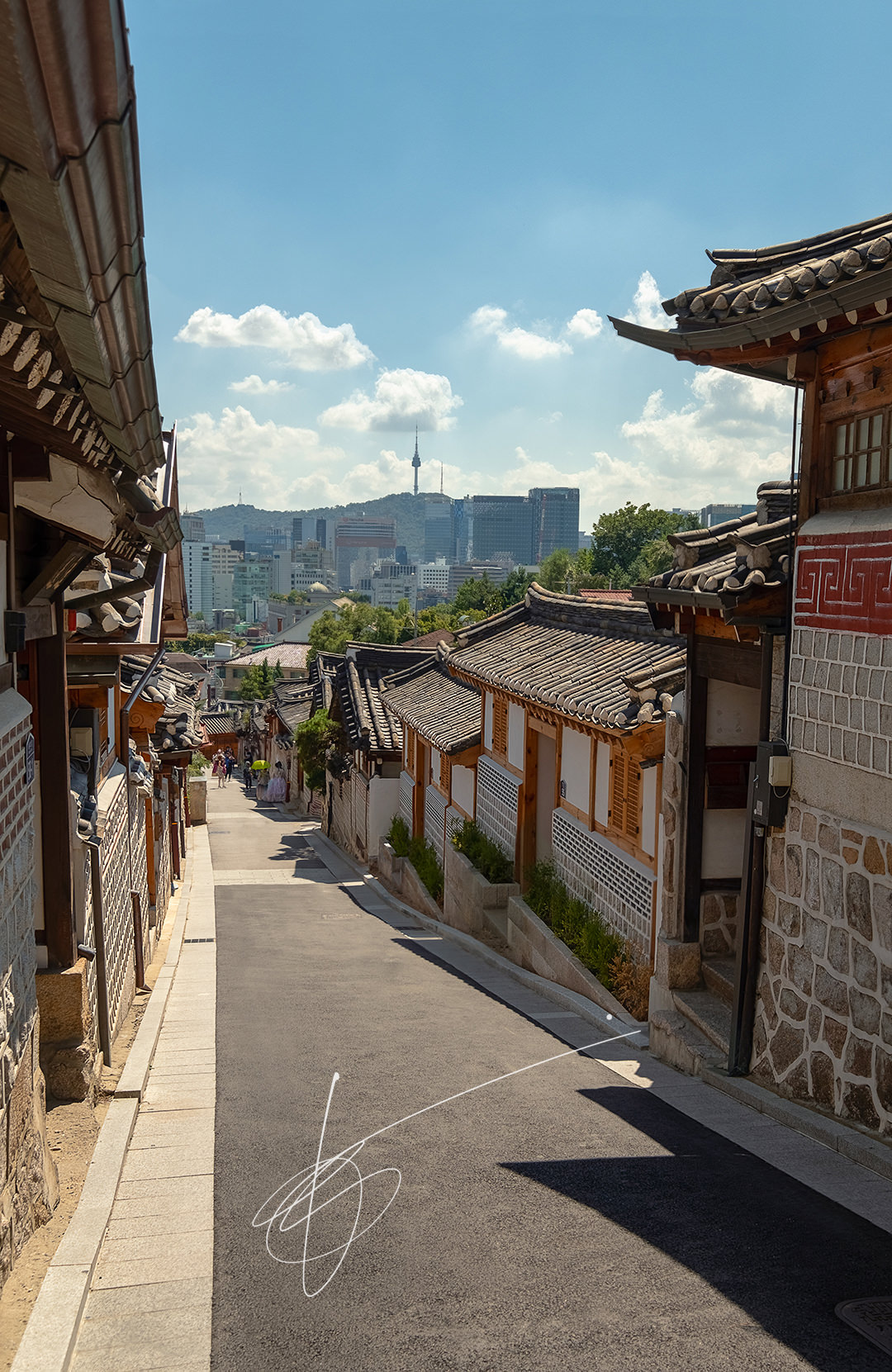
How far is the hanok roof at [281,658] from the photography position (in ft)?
307

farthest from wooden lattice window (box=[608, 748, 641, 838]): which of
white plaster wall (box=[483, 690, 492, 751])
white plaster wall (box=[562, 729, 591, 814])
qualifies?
white plaster wall (box=[483, 690, 492, 751])

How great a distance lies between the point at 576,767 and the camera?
13625 mm

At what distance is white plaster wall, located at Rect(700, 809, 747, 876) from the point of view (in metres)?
9.84

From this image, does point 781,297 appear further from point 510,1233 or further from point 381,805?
point 381,805

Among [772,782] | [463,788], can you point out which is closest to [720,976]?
[772,782]

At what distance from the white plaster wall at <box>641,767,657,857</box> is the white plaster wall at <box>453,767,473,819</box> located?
7.70 meters

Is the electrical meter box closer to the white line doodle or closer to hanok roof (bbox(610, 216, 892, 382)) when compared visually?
hanok roof (bbox(610, 216, 892, 382))

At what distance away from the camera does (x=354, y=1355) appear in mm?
4305

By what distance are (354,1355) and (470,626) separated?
15.4m

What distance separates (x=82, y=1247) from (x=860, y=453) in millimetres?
6553

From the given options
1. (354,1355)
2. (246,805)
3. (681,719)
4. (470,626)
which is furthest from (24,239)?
(246,805)

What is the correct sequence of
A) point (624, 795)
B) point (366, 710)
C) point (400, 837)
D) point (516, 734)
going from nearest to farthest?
point (624, 795), point (516, 734), point (400, 837), point (366, 710)

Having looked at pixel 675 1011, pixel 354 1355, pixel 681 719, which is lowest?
pixel 675 1011

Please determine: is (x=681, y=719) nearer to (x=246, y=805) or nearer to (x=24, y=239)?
(x=24, y=239)
